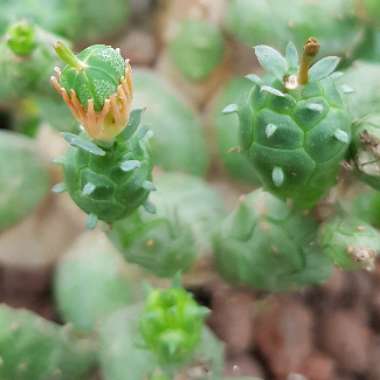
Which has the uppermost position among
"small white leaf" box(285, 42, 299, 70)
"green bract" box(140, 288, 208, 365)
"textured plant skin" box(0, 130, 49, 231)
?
"small white leaf" box(285, 42, 299, 70)

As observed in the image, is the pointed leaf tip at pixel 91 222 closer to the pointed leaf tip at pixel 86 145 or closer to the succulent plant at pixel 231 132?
the pointed leaf tip at pixel 86 145

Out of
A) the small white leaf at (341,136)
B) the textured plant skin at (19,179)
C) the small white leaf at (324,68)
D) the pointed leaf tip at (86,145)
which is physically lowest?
the textured plant skin at (19,179)

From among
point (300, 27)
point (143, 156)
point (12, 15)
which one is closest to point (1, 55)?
point (12, 15)

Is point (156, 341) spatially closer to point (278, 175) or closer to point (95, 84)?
point (278, 175)

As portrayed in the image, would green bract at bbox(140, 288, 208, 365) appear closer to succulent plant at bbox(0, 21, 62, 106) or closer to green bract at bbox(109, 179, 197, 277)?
green bract at bbox(109, 179, 197, 277)

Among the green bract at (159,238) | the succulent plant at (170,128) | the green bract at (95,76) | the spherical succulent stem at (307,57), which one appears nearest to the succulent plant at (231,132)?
the succulent plant at (170,128)

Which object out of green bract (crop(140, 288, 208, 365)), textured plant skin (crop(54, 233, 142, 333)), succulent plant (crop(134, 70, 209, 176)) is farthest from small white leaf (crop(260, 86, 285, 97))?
textured plant skin (crop(54, 233, 142, 333))
